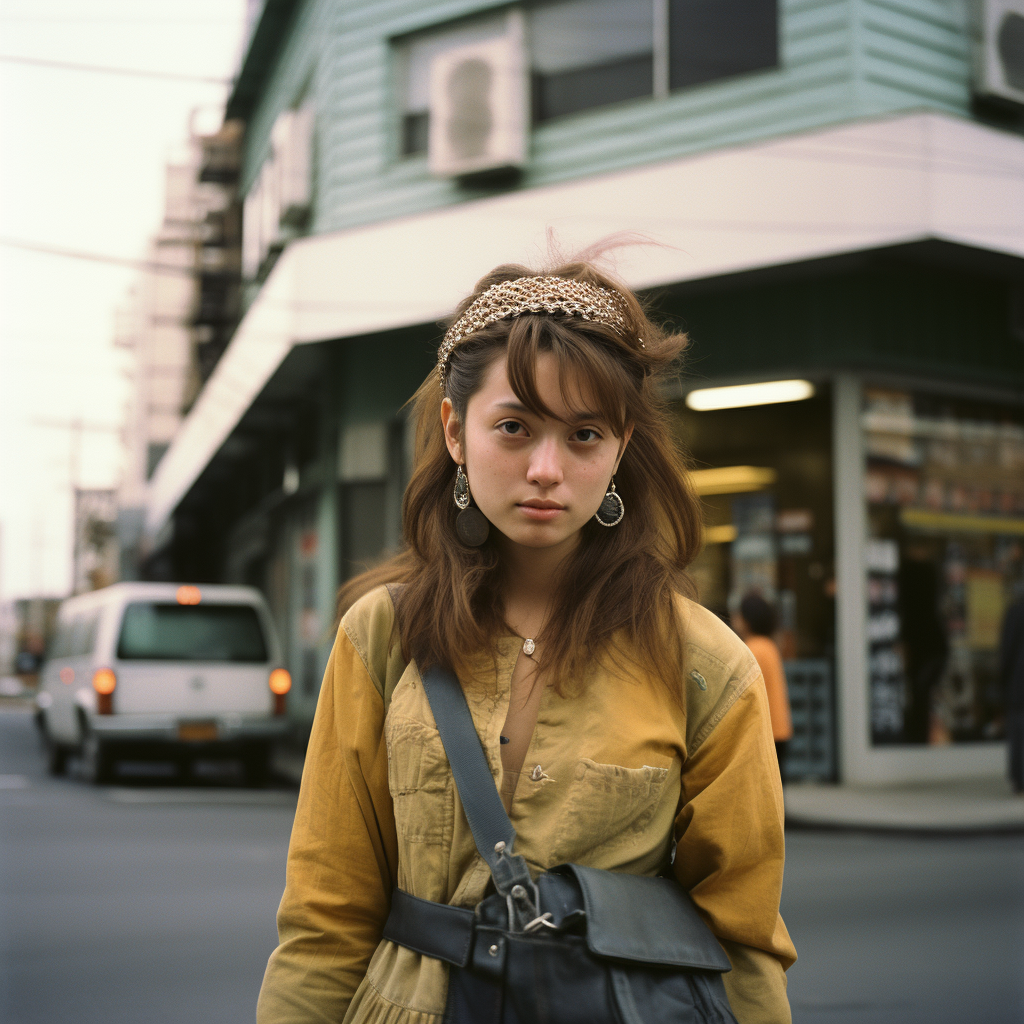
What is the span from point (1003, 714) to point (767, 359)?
4.41m

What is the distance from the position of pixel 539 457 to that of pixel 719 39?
38.1ft

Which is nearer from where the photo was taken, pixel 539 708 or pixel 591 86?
pixel 539 708

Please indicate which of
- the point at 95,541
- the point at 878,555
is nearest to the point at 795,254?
the point at 878,555

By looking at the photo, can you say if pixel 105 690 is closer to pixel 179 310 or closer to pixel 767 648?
pixel 767 648

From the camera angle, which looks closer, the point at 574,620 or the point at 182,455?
the point at 574,620

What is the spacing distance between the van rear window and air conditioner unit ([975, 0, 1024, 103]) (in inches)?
343

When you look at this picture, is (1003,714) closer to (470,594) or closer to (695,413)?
(695,413)

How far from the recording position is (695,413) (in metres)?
13.5

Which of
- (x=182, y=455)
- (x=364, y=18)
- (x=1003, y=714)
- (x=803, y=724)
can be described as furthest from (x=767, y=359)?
(x=182, y=455)

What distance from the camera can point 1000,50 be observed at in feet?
39.1

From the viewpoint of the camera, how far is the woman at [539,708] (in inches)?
65.0

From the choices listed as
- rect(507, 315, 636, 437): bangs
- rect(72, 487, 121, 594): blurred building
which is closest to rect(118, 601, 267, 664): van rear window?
rect(507, 315, 636, 437): bangs

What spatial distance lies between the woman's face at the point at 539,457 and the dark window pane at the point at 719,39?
11.2 meters

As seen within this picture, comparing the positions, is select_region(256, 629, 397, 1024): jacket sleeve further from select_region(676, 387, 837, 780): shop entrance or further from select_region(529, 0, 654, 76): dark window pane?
select_region(529, 0, 654, 76): dark window pane
